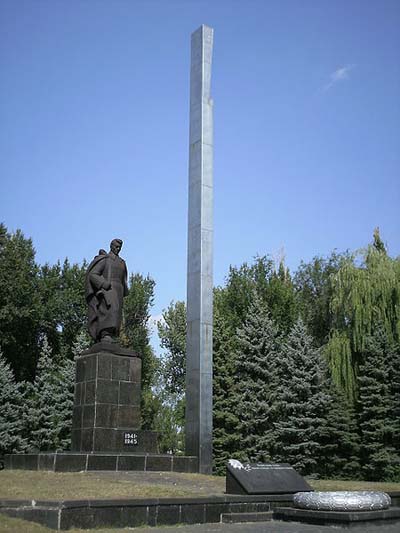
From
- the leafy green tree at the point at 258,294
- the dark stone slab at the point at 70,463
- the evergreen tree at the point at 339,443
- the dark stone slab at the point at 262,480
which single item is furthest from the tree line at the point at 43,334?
the dark stone slab at the point at 262,480

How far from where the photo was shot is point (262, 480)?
10.0m

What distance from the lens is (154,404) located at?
40469 mm

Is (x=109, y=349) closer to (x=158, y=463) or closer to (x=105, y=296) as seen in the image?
(x=105, y=296)

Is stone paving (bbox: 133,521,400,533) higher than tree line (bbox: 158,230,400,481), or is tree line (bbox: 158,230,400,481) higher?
tree line (bbox: 158,230,400,481)

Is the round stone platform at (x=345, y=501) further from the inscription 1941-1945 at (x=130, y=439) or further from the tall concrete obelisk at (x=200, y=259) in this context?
the tall concrete obelisk at (x=200, y=259)

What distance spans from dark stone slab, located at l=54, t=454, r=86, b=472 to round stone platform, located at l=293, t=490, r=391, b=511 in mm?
4734

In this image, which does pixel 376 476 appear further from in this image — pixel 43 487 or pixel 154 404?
pixel 154 404

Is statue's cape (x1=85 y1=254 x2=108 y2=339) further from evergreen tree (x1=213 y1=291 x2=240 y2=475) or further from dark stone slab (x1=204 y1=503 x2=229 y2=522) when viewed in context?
evergreen tree (x1=213 y1=291 x2=240 y2=475)

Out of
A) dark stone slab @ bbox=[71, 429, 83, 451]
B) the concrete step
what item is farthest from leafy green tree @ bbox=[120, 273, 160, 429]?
the concrete step

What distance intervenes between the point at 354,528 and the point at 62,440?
19.9m

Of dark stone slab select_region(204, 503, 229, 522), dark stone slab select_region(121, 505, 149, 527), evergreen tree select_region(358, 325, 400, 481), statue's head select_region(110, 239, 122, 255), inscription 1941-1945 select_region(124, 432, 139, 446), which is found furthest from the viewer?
evergreen tree select_region(358, 325, 400, 481)

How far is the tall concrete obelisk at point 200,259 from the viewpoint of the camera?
15391 millimetres

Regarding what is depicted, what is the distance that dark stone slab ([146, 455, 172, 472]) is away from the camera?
12.8 m

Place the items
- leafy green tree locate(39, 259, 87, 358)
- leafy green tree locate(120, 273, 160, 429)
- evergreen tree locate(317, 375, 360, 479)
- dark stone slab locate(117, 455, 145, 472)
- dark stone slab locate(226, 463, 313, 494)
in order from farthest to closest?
leafy green tree locate(120, 273, 160, 429)
leafy green tree locate(39, 259, 87, 358)
evergreen tree locate(317, 375, 360, 479)
dark stone slab locate(117, 455, 145, 472)
dark stone slab locate(226, 463, 313, 494)
